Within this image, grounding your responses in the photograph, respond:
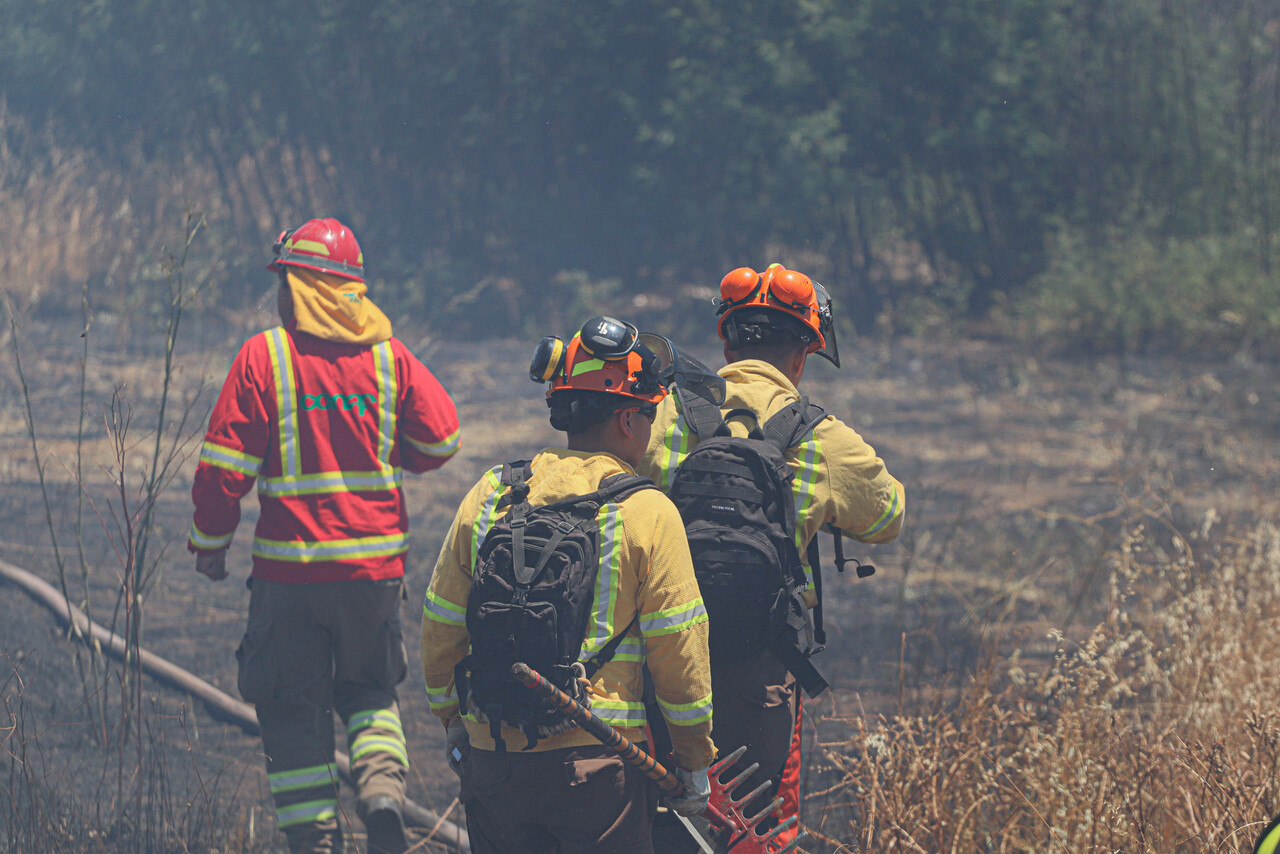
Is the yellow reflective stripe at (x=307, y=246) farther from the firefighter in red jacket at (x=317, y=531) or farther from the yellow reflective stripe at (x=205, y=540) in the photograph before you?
the yellow reflective stripe at (x=205, y=540)

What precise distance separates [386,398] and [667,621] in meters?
1.82

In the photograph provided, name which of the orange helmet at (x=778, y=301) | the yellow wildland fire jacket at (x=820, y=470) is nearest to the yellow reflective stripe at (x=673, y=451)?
the yellow wildland fire jacket at (x=820, y=470)

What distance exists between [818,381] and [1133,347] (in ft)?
11.1

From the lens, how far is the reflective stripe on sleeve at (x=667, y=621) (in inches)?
97.7

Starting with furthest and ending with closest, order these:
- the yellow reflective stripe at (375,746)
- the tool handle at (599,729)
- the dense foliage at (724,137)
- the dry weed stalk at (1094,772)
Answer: the dense foliage at (724,137) → the yellow reflective stripe at (375,746) → the dry weed stalk at (1094,772) → the tool handle at (599,729)

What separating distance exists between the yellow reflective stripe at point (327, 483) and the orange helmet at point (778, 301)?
1272 millimetres

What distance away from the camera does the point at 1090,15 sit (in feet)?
45.0

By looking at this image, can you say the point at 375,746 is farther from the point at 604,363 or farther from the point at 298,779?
the point at 604,363

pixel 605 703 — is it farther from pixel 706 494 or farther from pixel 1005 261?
pixel 1005 261

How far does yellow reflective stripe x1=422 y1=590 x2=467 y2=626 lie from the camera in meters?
2.61

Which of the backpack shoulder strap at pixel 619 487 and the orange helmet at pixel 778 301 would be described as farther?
the orange helmet at pixel 778 301

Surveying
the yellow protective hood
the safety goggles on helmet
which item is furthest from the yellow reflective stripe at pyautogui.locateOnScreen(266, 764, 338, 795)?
the safety goggles on helmet

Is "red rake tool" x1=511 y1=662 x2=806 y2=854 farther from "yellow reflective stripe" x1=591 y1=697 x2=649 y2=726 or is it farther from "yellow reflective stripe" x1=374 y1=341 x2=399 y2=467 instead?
"yellow reflective stripe" x1=374 y1=341 x2=399 y2=467

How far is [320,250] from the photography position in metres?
3.94
